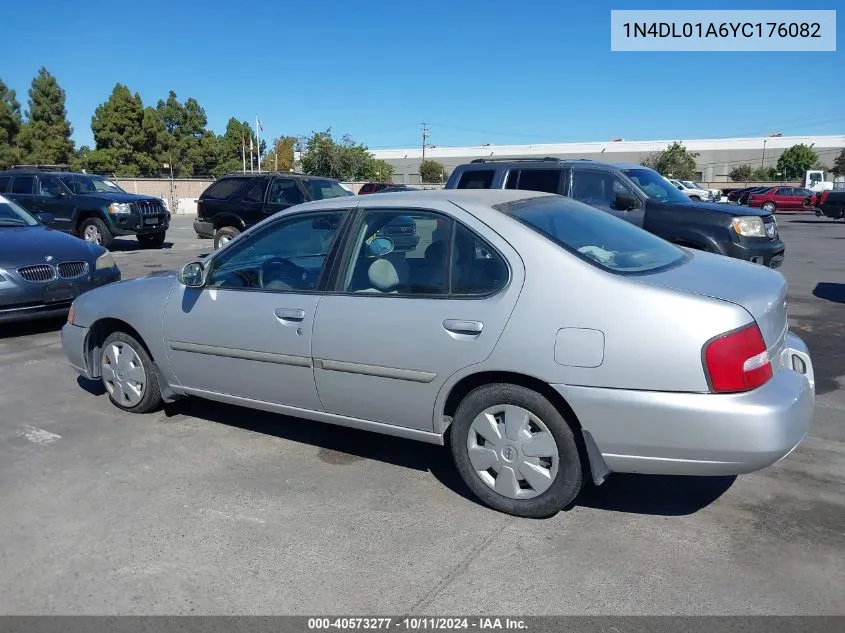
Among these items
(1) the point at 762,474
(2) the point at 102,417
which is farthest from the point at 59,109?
(1) the point at 762,474

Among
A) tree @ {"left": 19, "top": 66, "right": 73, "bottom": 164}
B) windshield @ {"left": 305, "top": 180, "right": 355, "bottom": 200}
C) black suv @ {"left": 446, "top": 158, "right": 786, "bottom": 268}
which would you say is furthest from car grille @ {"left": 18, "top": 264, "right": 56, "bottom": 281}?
tree @ {"left": 19, "top": 66, "right": 73, "bottom": 164}

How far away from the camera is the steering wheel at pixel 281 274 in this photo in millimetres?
4488

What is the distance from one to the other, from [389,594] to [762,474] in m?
2.42

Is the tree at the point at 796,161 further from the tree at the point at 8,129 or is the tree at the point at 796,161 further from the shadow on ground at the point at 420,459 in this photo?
the shadow on ground at the point at 420,459

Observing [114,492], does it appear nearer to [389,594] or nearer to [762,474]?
[389,594]

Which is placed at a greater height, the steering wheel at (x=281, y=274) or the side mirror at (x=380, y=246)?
the side mirror at (x=380, y=246)

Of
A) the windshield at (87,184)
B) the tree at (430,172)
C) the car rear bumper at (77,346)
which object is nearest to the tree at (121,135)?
the tree at (430,172)

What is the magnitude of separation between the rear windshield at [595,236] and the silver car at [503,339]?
0.02m

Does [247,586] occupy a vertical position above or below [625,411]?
below

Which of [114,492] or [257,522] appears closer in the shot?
[257,522]

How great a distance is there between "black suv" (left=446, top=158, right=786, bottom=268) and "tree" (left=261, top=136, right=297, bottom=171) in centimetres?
5891

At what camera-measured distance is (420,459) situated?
4.59 m

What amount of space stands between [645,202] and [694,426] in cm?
692

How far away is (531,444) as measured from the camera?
11.9 ft
